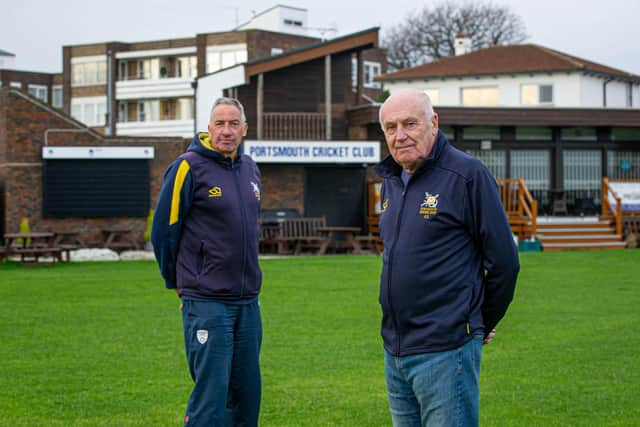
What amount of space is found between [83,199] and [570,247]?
1534 cm

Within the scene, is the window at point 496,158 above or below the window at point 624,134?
below

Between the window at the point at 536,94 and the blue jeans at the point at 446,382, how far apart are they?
133ft

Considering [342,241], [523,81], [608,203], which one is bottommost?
[342,241]

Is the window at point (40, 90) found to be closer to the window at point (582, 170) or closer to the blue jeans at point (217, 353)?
the window at point (582, 170)

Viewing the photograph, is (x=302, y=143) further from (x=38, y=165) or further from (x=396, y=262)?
(x=396, y=262)

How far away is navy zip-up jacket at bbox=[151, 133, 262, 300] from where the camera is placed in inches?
211

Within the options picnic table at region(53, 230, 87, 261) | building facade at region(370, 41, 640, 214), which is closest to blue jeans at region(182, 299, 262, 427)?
picnic table at region(53, 230, 87, 261)

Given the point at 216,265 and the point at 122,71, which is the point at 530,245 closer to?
the point at 216,265

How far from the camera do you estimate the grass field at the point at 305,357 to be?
Result: 7227 mm

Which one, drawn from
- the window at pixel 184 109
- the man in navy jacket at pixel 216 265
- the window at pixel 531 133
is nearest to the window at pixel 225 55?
the window at pixel 184 109

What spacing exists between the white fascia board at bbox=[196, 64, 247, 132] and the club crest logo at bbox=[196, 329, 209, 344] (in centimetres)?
2533

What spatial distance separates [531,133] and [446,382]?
3046cm

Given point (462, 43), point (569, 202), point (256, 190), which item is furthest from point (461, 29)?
point (256, 190)

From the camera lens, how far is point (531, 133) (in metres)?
33.2
